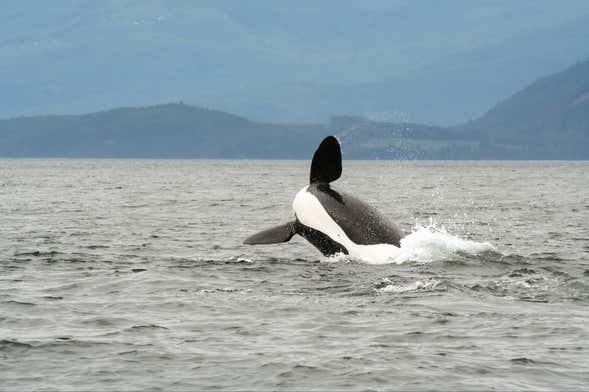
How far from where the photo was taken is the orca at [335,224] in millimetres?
18984

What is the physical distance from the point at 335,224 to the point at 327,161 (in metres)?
1.16

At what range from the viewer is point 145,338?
13.3 meters

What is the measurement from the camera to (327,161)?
63.1 ft

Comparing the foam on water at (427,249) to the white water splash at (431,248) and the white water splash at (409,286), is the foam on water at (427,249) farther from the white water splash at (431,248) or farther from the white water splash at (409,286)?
the white water splash at (409,286)

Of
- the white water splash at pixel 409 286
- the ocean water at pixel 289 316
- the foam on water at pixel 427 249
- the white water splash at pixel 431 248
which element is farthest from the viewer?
the white water splash at pixel 431 248

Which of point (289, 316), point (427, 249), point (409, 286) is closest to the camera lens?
point (289, 316)

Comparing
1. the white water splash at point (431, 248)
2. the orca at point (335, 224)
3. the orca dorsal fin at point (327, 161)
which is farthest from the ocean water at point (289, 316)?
the orca dorsal fin at point (327, 161)

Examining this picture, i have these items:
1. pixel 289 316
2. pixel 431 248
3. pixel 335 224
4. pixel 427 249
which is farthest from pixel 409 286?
pixel 431 248

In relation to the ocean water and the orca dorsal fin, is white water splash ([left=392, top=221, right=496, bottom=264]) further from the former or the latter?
the orca dorsal fin

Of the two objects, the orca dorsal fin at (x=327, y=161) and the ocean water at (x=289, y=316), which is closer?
the ocean water at (x=289, y=316)

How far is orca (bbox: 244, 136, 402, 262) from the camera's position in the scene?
19.0m

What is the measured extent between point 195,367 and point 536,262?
34.5 ft

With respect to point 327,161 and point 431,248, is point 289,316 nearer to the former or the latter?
point 327,161

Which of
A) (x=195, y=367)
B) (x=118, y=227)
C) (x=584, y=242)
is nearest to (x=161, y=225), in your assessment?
(x=118, y=227)
